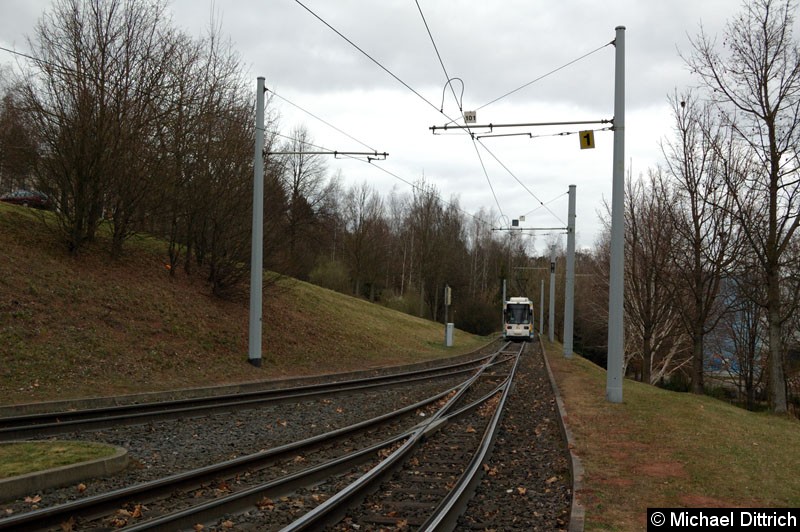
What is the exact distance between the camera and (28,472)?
7316 mm

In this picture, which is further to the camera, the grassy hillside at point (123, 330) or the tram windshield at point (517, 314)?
the tram windshield at point (517, 314)

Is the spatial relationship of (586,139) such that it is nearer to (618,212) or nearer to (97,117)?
(618,212)

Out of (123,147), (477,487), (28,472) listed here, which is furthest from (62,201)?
(477,487)

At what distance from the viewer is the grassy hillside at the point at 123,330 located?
1489 cm

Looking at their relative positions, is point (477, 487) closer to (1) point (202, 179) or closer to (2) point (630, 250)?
(1) point (202, 179)

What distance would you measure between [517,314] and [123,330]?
1571 inches

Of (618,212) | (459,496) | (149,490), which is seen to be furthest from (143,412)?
(618,212)

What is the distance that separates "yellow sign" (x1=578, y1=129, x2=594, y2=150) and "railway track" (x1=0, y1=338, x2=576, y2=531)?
704 cm

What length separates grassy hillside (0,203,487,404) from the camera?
14.9 meters

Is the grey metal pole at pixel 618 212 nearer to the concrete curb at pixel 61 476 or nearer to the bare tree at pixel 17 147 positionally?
the concrete curb at pixel 61 476

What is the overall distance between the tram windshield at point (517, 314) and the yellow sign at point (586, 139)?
39.7m

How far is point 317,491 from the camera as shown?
25.5 ft

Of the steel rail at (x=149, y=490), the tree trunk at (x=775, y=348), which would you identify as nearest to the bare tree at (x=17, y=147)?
the steel rail at (x=149, y=490)

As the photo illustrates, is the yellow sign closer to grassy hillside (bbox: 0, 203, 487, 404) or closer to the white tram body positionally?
grassy hillside (bbox: 0, 203, 487, 404)
